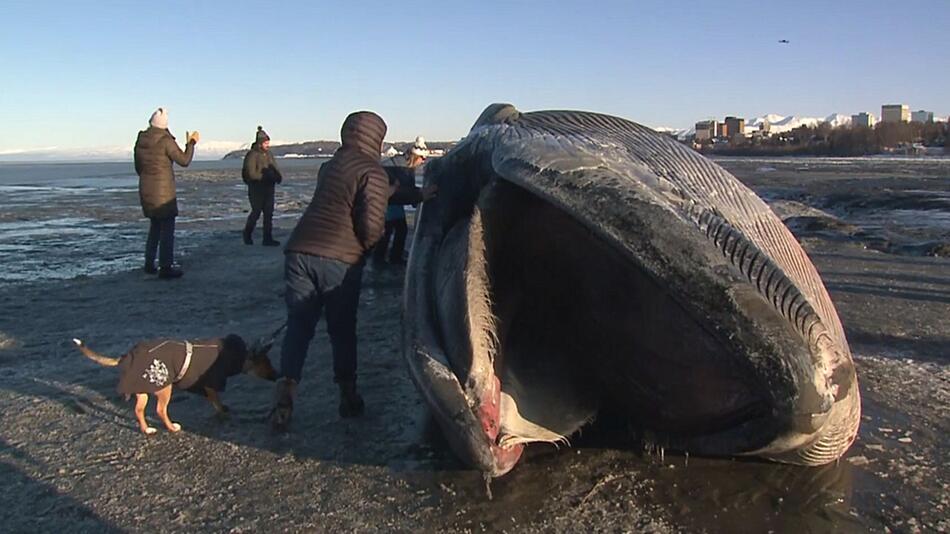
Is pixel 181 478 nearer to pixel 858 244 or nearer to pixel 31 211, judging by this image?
pixel 858 244

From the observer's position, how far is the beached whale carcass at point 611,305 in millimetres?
2869

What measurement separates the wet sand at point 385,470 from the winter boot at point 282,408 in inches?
3.8

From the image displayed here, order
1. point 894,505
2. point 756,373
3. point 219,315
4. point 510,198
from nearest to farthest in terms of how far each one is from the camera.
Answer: point 756,373, point 894,505, point 510,198, point 219,315

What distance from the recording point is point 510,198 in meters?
3.60

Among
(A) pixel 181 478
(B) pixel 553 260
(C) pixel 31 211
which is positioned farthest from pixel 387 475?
(C) pixel 31 211

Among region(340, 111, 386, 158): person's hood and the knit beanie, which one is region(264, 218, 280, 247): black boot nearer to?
the knit beanie

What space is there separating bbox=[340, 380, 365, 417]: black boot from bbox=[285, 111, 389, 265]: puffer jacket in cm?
72

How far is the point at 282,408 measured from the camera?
4426 mm

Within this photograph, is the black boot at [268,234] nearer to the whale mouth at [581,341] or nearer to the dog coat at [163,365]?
the dog coat at [163,365]

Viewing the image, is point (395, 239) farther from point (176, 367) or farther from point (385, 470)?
point (385, 470)

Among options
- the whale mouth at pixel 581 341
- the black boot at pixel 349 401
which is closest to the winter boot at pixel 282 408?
the black boot at pixel 349 401

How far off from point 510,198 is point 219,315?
4710mm

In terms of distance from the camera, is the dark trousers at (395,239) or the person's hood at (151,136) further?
the dark trousers at (395,239)

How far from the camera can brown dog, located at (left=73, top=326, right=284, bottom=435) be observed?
426cm
